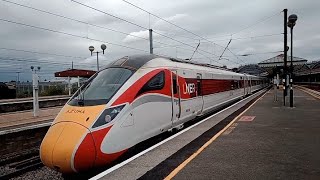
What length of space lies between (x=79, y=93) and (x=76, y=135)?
2.16 metres

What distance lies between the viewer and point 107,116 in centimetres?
746

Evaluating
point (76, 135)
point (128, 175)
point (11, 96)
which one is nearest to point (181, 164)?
point (128, 175)

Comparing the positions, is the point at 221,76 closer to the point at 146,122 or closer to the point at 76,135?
the point at 146,122

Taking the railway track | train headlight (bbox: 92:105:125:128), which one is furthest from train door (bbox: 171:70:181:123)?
the railway track

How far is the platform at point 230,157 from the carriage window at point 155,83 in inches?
63.8

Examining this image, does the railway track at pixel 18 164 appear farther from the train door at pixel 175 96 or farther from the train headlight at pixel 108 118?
the train door at pixel 175 96

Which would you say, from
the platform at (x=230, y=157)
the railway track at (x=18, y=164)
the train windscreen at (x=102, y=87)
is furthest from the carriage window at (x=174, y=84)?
the railway track at (x=18, y=164)

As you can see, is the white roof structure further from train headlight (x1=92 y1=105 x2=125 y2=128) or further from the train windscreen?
train headlight (x1=92 y1=105 x2=125 y2=128)

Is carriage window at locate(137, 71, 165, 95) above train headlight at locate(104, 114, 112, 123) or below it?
above

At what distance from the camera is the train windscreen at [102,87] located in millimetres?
8008

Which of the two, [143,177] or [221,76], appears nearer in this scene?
[143,177]

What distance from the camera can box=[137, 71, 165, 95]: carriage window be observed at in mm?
9044

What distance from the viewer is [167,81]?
34.6 ft

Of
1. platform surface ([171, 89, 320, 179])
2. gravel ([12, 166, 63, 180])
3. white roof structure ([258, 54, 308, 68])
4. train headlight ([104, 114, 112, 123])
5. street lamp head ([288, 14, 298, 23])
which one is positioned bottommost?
gravel ([12, 166, 63, 180])
